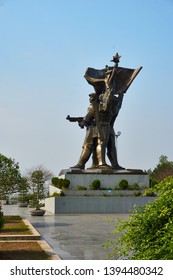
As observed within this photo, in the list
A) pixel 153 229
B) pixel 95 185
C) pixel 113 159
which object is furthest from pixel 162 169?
pixel 153 229

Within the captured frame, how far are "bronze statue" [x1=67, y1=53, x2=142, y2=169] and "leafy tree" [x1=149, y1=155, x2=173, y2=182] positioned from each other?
31.3 meters

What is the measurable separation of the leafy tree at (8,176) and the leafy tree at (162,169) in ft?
59.1

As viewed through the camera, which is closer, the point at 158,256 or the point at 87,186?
the point at 158,256

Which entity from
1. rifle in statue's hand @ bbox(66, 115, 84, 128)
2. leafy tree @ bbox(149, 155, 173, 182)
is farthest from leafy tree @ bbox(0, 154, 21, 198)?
rifle in statue's hand @ bbox(66, 115, 84, 128)

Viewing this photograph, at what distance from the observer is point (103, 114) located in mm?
23547

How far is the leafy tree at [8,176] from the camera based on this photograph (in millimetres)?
48906

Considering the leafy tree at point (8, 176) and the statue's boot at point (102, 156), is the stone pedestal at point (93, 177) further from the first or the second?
the leafy tree at point (8, 176)

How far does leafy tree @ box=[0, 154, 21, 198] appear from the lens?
4891 cm

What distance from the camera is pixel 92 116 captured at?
2384cm

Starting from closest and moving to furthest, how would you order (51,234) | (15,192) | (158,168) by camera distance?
(51,234) → (15,192) → (158,168)
